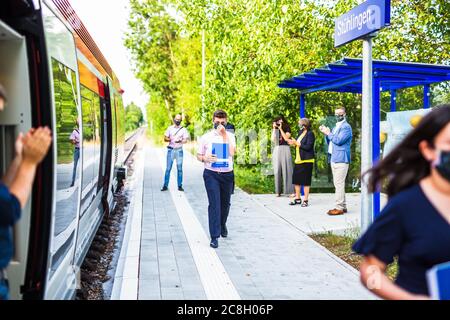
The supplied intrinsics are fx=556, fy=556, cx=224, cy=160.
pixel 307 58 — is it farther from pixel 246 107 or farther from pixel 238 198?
pixel 238 198

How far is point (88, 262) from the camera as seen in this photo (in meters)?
6.89

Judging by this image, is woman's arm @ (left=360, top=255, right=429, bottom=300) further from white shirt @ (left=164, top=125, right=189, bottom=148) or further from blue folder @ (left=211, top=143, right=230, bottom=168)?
white shirt @ (left=164, top=125, right=189, bottom=148)

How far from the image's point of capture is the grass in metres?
6.72

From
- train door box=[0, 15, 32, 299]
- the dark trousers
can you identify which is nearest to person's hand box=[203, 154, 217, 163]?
the dark trousers

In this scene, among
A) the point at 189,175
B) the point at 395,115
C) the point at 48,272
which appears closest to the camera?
the point at 48,272

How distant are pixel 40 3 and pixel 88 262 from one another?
3.98 m

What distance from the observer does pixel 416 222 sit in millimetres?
2410

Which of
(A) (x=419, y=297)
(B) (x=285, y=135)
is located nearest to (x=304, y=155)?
(B) (x=285, y=135)

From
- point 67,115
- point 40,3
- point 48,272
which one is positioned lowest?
point 48,272

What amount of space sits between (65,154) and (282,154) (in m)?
8.10

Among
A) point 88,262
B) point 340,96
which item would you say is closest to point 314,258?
point 88,262

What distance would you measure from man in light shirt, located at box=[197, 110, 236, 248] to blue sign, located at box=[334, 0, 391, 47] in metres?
1.90

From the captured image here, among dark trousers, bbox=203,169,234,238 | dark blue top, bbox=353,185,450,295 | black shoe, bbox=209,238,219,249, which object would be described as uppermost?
dark blue top, bbox=353,185,450,295

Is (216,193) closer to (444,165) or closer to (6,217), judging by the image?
(6,217)
